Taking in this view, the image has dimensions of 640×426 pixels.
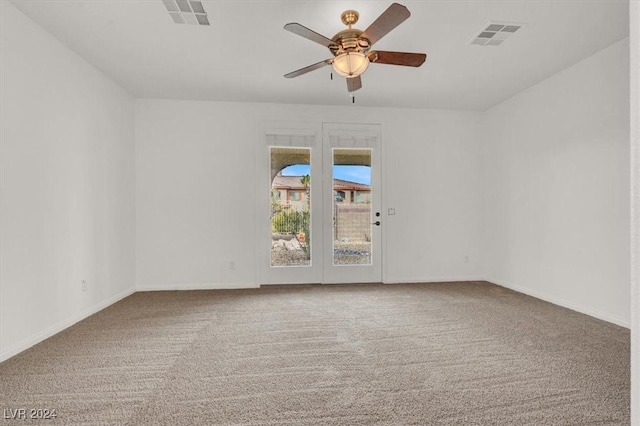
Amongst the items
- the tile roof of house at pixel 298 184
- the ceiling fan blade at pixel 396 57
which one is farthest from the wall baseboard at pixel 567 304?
the ceiling fan blade at pixel 396 57

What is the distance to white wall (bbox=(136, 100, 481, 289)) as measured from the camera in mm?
4965

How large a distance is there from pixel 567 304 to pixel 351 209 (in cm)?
300

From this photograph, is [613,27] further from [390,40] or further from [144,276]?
[144,276]

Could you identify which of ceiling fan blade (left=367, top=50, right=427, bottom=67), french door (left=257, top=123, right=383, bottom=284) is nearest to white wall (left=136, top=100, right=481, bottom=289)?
french door (left=257, top=123, right=383, bottom=284)

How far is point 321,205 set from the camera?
5316 mm

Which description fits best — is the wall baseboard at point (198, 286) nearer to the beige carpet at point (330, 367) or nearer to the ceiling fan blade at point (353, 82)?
the beige carpet at point (330, 367)

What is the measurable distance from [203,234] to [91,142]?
1.84 m

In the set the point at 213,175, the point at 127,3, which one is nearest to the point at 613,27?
the point at 127,3

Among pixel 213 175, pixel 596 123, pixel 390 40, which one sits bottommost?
pixel 213 175

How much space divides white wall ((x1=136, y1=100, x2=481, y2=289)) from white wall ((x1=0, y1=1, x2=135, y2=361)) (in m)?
0.55

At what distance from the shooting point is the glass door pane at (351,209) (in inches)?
212

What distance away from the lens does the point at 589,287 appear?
372 centimetres

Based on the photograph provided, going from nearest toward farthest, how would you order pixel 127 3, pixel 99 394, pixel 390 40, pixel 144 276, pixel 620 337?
pixel 99 394 < pixel 127 3 < pixel 620 337 < pixel 390 40 < pixel 144 276

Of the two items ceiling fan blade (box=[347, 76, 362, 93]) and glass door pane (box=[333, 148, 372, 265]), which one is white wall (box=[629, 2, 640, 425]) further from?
glass door pane (box=[333, 148, 372, 265])
